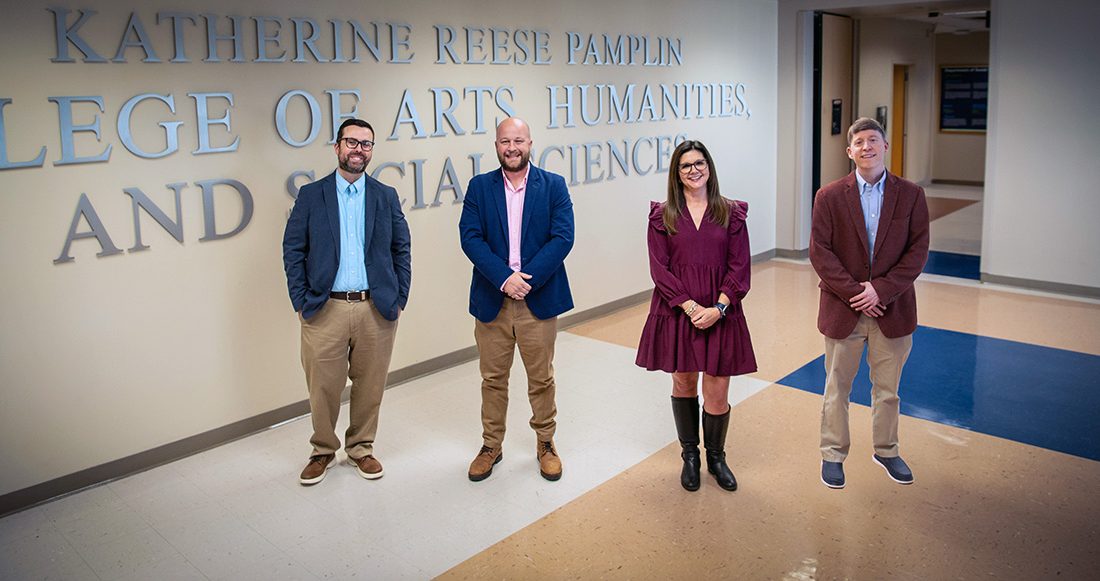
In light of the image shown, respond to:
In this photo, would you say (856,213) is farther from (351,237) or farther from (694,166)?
(351,237)

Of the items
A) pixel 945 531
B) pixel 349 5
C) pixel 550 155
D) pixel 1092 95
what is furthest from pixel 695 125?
pixel 945 531

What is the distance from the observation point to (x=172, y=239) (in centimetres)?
433

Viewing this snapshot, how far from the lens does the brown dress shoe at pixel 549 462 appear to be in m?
4.09

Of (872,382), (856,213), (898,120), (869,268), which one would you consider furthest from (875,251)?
(898,120)

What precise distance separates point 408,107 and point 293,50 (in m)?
0.79

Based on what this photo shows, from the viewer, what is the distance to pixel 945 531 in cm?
353

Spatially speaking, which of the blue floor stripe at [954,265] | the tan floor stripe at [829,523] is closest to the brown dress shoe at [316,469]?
the tan floor stripe at [829,523]

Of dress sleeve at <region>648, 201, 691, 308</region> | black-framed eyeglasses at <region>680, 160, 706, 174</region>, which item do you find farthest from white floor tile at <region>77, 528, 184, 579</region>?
black-framed eyeglasses at <region>680, 160, 706, 174</region>

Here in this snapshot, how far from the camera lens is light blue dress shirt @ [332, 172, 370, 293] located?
402 cm

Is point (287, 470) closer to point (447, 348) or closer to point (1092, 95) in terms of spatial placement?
point (447, 348)

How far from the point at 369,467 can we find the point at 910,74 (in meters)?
11.9

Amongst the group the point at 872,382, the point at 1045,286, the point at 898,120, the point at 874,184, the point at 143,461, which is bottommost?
the point at 143,461

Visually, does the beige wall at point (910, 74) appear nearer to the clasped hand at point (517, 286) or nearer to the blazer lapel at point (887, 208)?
the blazer lapel at point (887, 208)

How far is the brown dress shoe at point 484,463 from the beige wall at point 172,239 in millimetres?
1327
